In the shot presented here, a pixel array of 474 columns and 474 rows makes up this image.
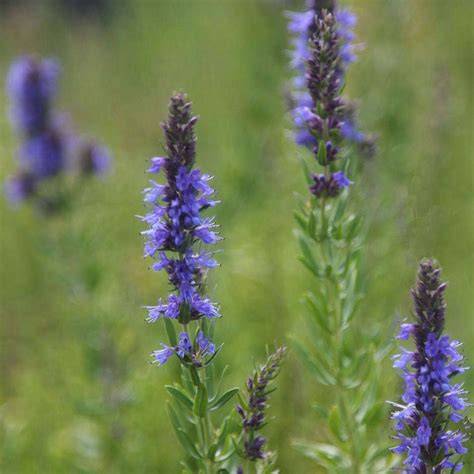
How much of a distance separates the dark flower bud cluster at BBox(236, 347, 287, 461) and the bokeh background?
0.92 meters

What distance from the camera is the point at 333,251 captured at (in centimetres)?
256

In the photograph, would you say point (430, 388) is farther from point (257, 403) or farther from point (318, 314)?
point (318, 314)

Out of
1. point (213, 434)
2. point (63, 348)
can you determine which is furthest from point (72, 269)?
point (213, 434)

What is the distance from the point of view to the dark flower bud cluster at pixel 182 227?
1.84m

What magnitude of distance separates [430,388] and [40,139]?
3.26 meters

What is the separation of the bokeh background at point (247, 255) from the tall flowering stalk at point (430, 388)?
0.93 meters

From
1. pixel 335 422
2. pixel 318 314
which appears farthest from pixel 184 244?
pixel 335 422

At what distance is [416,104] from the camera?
219 inches

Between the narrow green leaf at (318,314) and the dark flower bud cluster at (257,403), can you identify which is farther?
the narrow green leaf at (318,314)

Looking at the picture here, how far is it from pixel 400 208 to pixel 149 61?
6.88 m

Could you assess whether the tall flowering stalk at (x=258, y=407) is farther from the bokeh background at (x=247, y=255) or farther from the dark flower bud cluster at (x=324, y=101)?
the bokeh background at (x=247, y=255)

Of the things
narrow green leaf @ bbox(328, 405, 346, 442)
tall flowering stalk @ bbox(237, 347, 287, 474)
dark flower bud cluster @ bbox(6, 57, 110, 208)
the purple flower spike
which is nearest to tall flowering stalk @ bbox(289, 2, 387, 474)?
narrow green leaf @ bbox(328, 405, 346, 442)

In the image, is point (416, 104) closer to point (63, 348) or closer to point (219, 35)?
point (63, 348)

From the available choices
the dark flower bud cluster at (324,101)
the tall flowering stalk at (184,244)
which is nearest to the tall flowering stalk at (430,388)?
the tall flowering stalk at (184,244)
